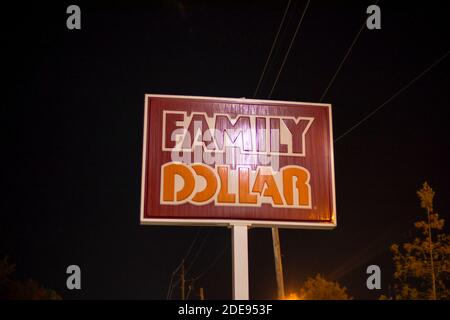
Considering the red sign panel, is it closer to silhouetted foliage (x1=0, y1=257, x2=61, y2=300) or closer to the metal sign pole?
the metal sign pole

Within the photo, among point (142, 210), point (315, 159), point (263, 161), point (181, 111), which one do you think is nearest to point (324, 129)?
point (315, 159)

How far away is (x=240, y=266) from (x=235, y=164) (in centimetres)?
207

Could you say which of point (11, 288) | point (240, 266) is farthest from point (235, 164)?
point (11, 288)

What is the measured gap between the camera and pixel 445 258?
4244cm

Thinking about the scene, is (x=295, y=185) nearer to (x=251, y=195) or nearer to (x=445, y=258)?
(x=251, y=195)

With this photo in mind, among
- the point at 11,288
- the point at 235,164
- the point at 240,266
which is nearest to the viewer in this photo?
the point at 240,266

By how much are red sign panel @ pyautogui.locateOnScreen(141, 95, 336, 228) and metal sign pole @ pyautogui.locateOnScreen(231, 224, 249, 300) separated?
0.40 meters

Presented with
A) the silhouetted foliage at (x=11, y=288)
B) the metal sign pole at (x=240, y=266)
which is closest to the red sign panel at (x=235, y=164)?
the metal sign pole at (x=240, y=266)

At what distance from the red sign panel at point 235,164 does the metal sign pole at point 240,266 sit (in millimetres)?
402

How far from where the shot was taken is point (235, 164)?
12914mm

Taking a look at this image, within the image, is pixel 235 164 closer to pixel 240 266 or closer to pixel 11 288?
pixel 240 266

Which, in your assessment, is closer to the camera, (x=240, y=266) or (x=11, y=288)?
(x=240, y=266)

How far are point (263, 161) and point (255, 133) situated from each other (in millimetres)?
593

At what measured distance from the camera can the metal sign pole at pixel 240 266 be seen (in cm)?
1186
